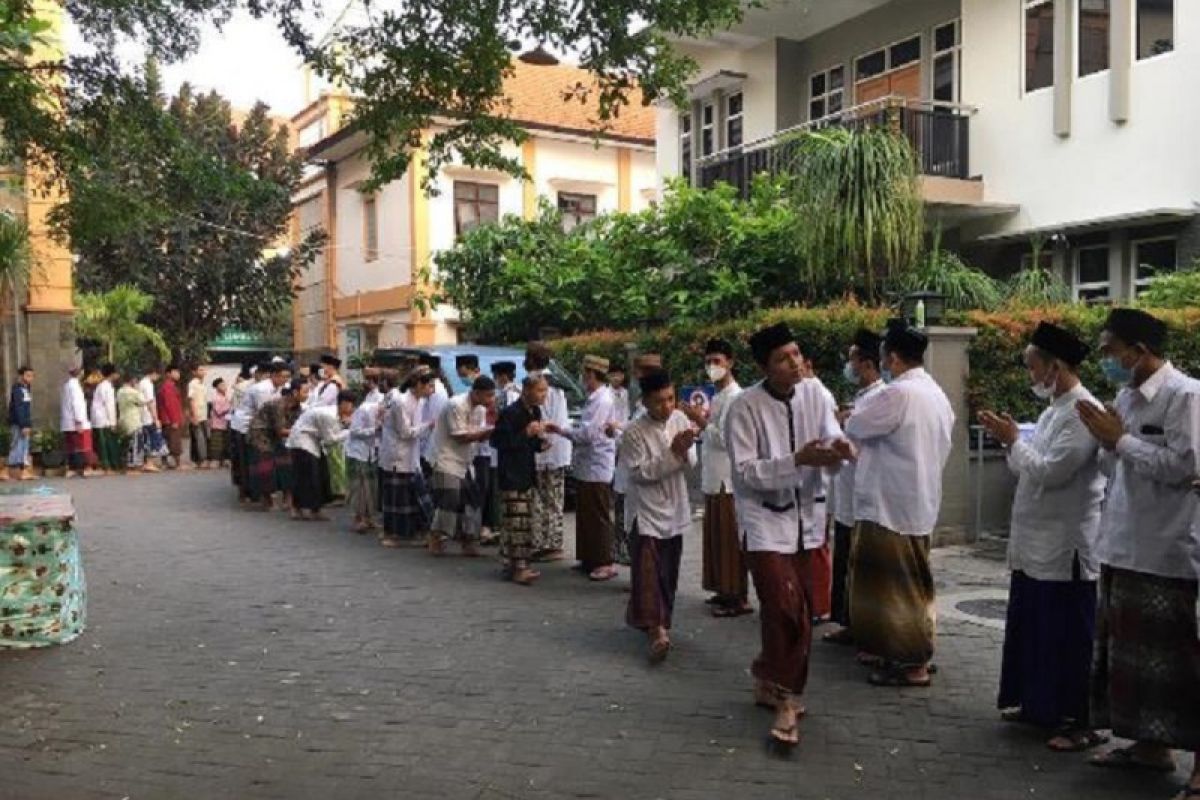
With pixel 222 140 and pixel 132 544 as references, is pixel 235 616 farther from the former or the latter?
pixel 222 140

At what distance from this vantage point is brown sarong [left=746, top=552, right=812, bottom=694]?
5.09 m

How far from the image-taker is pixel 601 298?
54.2ft

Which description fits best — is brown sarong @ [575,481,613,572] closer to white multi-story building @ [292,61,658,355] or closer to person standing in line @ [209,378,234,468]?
person standing in line @ [209,378,234,468]

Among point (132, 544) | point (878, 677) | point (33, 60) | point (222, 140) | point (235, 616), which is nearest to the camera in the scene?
point (878, 677)

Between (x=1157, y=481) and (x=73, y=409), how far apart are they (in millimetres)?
16997

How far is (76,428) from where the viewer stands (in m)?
17.9

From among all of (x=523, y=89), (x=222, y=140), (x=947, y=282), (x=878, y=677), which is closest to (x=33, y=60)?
(x=878, y=677)

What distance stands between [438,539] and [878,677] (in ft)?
17.1

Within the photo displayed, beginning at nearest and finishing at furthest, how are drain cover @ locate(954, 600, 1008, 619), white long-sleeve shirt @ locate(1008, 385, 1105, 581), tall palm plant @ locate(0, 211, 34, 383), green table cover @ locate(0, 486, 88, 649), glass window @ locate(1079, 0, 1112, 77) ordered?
white long-sleeve shirt @ locate(1008, 385, 1105, 581) → green table cover @ locate(0, 486, 88, 649) → drain cover @ locate(954, 600, 1008, 619) → glass window @ locate(1079, 0, 1112, 77) → tall palm plant @ locate(0, 211, 34, 383)

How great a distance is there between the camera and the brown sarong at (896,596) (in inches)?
225

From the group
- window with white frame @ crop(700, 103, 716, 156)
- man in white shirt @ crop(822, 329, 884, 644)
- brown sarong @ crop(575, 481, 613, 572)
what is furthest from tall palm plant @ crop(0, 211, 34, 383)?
window with white frame @ crop(700, 103, 716, 156)

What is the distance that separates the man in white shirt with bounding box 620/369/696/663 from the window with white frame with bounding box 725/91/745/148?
1403 cm

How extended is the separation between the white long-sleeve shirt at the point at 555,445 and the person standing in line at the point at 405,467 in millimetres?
1538

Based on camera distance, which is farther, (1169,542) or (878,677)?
(878,677)
